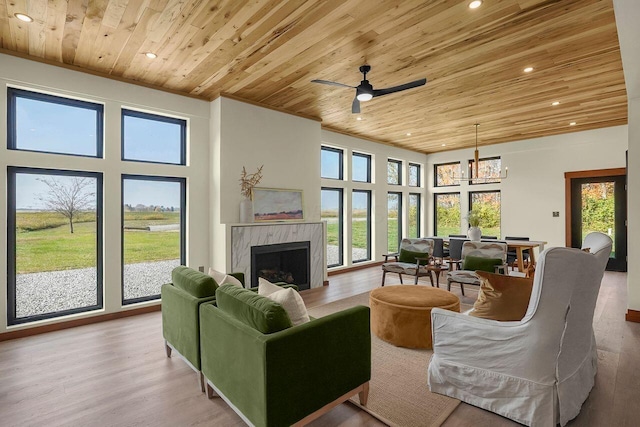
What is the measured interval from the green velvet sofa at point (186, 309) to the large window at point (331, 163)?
4443 millimetres

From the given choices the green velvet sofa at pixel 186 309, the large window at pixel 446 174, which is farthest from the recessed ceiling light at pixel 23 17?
the large window at pixel 446 174

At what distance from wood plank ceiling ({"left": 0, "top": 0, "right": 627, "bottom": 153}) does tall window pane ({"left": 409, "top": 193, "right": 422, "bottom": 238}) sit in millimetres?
4108

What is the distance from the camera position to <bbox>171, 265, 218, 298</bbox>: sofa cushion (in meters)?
2.58

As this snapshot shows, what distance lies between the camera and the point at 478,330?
7.41ft

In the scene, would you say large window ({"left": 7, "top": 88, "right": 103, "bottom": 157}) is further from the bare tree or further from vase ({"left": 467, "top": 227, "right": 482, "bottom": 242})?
vase ({"left": 467, "top": 227, "right": 482, "bottom": 242})

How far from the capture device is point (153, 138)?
463 centimetres

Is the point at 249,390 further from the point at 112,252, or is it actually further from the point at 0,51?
the point at 0,51

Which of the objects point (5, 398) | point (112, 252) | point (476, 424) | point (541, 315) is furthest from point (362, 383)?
point (112, 252)

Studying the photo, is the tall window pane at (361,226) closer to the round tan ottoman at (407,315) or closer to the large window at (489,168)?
the large window at (489,168)

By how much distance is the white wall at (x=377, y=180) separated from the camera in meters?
7.12

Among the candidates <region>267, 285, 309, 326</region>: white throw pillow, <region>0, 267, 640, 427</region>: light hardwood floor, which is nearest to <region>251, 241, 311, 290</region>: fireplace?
<region>0, 267, 640, 427</region>: light hardwood floor

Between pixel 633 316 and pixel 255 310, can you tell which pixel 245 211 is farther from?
pixel 633 316

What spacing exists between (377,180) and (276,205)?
3.42m

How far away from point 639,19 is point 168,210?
536cm
